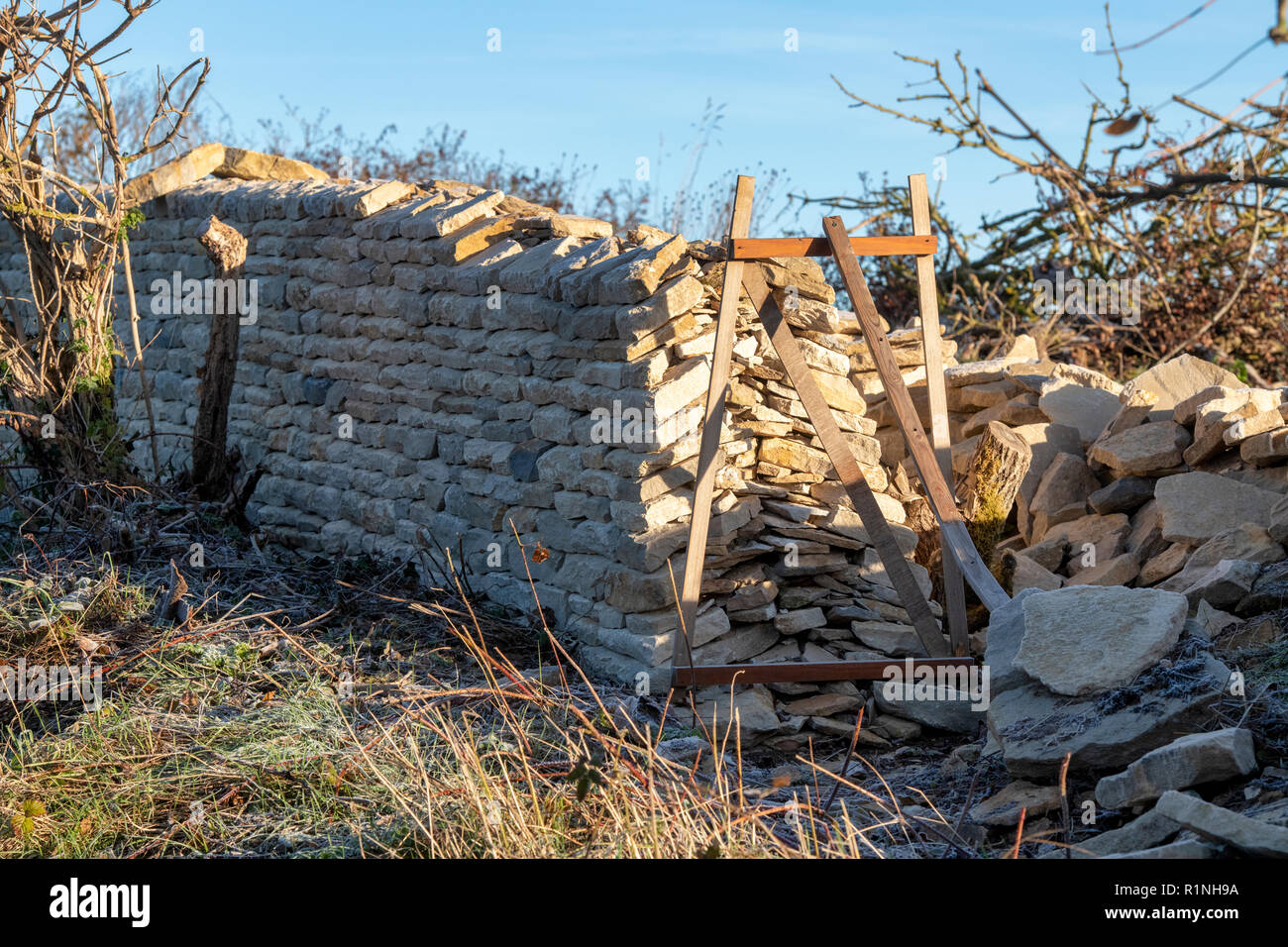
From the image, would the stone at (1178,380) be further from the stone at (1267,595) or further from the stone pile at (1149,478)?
the stone at (1267,595)

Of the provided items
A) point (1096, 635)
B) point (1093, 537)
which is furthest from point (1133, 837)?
point (1093, 537)

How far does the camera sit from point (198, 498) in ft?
23.3

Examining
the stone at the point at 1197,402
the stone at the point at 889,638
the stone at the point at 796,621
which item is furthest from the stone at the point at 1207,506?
the stone at the point at 796,621

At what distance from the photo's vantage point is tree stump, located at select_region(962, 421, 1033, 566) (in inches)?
237

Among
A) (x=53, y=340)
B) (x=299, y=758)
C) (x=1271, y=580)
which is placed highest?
(x=53, y=340)

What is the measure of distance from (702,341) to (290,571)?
2717 millimetres

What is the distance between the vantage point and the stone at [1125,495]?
6.01 m

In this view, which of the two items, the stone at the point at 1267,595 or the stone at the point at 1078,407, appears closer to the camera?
the stone at the point at 1267,595

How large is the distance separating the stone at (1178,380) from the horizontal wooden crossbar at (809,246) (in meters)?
2.41

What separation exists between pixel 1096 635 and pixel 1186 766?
0.79 metres
